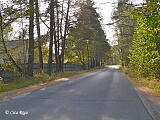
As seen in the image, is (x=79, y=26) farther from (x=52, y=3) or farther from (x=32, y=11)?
(x=32, y=11)

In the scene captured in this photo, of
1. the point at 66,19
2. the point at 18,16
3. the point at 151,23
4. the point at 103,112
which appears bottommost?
the point at 103,112

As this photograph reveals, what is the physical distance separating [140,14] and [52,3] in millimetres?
15368

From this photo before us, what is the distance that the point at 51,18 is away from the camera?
22.6m

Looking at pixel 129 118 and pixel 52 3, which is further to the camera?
pixel 52 3

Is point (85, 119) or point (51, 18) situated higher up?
point (51, 18)

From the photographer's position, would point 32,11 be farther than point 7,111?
Yes

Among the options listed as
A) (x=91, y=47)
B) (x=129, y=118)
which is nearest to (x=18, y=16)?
(x=129, y=118)

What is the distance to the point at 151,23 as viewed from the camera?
8.02 m

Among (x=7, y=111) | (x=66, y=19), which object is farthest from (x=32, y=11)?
(x=7, y=111)

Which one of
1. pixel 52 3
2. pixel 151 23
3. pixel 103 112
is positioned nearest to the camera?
pixel 103 112

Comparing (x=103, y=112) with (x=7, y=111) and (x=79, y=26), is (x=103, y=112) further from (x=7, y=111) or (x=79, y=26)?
(x=79, y=26)

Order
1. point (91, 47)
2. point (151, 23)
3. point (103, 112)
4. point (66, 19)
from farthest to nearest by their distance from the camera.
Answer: point (91, 47)
point (66, 19)
point (151, 23)
point (103, 112)

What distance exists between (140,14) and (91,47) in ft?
128

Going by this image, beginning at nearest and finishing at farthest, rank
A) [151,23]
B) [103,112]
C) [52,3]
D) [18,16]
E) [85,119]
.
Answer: [85,119] < [103,112] < [151,23] < [18,16] < [52,3]
